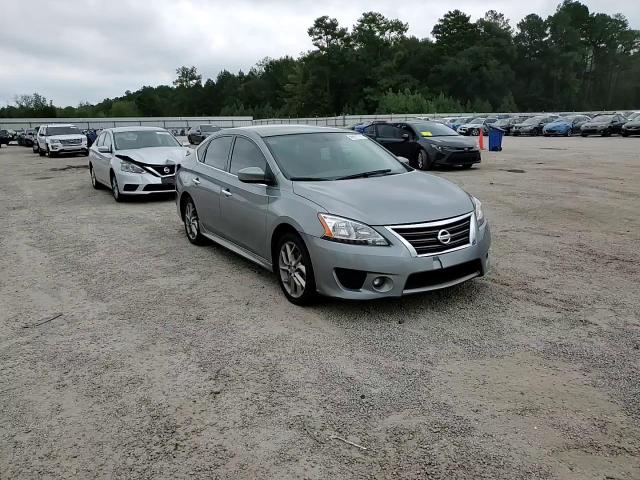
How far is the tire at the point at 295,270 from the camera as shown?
192 inches

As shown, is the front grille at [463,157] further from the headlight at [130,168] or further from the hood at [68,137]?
the hood at [68,137]

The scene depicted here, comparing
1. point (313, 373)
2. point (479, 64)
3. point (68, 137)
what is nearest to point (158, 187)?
point (313, 373)

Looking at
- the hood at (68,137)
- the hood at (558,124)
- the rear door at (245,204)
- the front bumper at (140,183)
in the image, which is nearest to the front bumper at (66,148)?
the hood at (68,137)

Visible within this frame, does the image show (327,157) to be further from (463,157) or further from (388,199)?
(463,157)

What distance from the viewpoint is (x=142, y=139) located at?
12.5m

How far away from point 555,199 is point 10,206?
36.8 feet

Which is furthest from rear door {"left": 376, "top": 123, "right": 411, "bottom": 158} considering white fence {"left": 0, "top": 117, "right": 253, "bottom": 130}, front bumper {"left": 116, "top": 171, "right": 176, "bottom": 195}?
white fence {"left": 0, "top": 117, "right": 253, "bottom": 130}

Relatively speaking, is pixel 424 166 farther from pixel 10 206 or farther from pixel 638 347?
pixel 638 347

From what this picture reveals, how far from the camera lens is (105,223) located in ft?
31.1

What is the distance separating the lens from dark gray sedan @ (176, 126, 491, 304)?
4582 mm

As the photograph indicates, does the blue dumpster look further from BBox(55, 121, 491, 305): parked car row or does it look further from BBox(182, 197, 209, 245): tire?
BBox(182, 197, 209, 245): tire

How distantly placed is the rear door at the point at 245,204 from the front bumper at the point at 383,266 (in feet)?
2.93

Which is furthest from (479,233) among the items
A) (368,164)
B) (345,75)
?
(345,75)

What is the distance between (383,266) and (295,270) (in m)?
0.93
